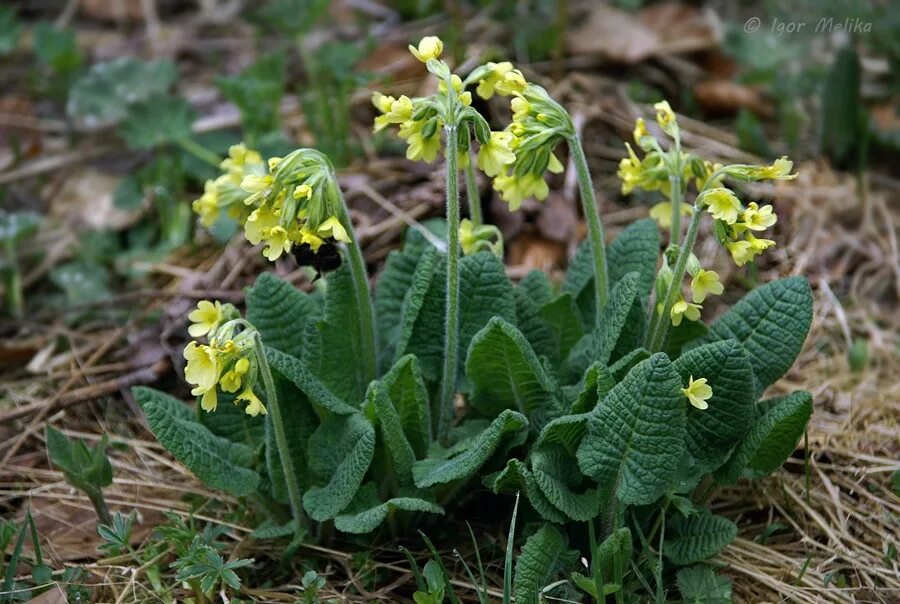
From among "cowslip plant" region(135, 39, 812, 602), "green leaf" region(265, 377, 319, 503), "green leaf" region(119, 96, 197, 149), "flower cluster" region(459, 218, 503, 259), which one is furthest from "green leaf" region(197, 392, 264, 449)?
"green leaf" region(119, 96, 197, 149)

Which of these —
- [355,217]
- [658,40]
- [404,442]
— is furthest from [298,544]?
[658,40]

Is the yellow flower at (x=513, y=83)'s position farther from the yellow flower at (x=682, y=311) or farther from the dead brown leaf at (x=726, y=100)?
the dead brown leaf at (x=726, y=100)

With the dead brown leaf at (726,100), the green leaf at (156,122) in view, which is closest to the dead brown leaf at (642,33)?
the dead brown leaf at (726,100)

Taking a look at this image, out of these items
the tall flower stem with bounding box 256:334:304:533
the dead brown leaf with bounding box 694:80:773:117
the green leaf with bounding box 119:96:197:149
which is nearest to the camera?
the tall flower stem with bounding box 256:334:304:533

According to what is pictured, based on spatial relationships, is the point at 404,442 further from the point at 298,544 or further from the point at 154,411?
the point at 154,411

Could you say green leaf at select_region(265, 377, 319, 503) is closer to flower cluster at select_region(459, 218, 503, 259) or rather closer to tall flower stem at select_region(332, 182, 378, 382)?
tall flower stem at select_region(332, 182, 378, 382)
